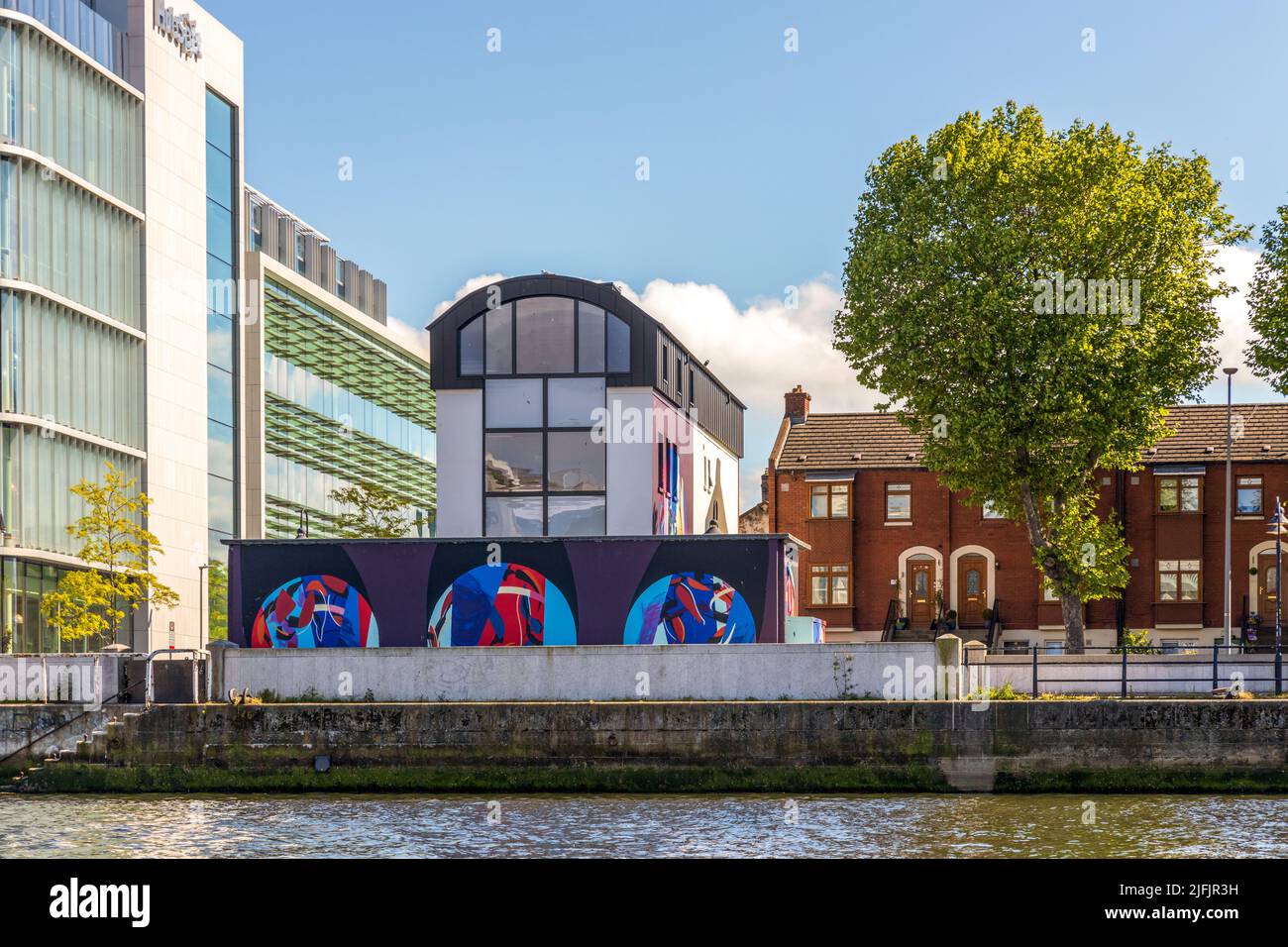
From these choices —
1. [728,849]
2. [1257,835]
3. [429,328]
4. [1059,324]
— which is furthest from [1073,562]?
[728,849]

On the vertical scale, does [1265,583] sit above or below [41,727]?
above

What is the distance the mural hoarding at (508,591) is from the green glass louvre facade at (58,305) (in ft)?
68.8

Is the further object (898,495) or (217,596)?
(217,596)

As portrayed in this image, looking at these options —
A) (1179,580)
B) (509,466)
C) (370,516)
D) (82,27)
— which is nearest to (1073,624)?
(1179,580)

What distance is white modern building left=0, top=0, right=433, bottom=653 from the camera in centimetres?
5966

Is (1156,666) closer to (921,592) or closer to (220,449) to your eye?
(921,592)

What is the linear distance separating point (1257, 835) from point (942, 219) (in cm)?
2947

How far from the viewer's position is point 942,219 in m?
52.1

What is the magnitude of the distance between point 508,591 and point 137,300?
33834 mm

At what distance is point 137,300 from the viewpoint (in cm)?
6788

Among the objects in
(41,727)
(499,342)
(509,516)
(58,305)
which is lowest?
(41,727)

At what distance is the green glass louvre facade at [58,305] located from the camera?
59125 mm
